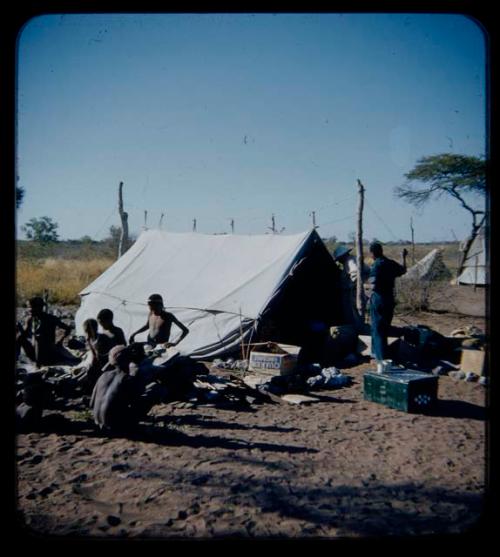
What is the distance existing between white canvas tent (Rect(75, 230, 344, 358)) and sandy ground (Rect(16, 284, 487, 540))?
9.76ft

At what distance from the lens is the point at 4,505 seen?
2.50 meters

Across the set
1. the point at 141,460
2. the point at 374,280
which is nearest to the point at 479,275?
the point at 374,280

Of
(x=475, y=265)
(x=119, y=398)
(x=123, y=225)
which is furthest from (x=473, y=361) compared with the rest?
(x=123, y=225)

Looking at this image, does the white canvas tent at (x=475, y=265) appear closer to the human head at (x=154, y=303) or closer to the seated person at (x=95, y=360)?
the human head at (x=154, y=303)

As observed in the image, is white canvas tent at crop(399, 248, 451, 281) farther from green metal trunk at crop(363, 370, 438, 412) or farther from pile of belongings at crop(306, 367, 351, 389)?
green metal trunk at crop(363, 370, 438, 412)

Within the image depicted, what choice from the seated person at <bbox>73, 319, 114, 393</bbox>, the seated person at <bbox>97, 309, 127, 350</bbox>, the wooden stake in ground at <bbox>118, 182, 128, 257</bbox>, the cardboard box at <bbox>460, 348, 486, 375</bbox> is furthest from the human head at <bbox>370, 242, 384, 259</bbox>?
the wooden stake in ground at <bbox>118, 182, 128, 257</bbox>

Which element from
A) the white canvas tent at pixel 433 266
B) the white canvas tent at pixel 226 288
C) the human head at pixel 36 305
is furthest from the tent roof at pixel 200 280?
the white canvas tent at pixel 433 266

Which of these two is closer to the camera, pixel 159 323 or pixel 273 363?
pixel 273 363

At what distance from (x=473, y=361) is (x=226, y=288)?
486cm

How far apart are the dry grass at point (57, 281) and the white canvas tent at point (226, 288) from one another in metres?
5.53

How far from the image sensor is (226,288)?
916cm

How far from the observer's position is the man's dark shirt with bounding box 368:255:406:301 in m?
7.30

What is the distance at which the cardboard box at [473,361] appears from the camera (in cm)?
721

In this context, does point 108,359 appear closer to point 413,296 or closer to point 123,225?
point 413,296
